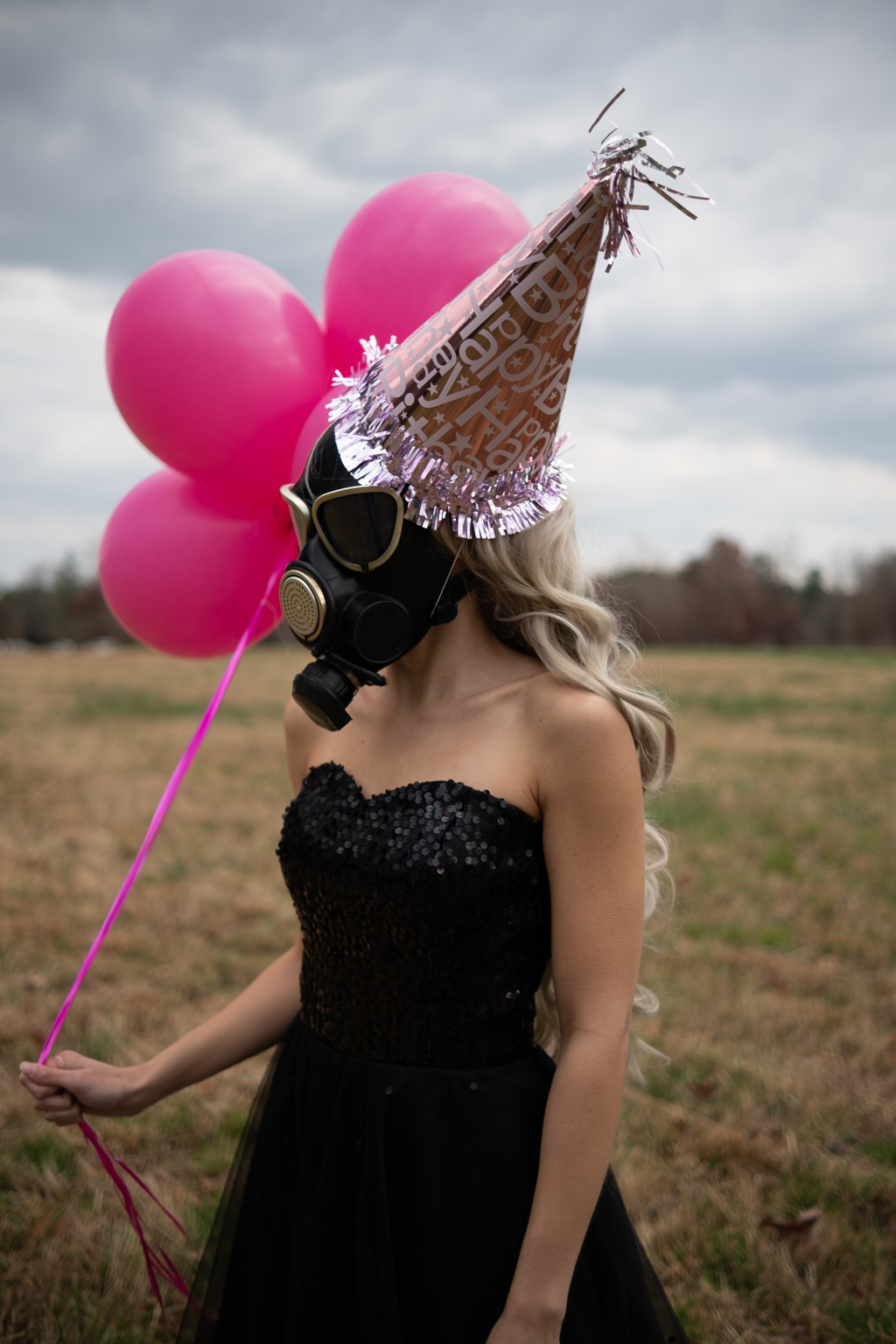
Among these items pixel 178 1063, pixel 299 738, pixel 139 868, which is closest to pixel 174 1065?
pixel 178 1063

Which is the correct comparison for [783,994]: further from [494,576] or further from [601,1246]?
[494,576]

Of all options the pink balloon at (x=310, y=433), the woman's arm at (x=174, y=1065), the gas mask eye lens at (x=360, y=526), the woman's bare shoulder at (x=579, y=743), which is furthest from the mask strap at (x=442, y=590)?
the woman's arm at (x=174, y=1065)

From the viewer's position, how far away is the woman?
1.50 meters

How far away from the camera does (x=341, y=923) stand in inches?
66.2

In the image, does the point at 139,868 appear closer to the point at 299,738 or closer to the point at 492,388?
Answer: the point at 299,738

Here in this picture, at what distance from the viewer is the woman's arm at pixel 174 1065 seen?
6.04 ft

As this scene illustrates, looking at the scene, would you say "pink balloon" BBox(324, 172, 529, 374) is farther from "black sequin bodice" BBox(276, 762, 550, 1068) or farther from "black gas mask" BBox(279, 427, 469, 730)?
"black sequin bodice" BBox(276, 762, 550, 1068)

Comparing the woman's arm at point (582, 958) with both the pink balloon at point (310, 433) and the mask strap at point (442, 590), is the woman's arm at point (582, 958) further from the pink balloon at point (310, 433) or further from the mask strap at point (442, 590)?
the pink balloon at point (310, 433)

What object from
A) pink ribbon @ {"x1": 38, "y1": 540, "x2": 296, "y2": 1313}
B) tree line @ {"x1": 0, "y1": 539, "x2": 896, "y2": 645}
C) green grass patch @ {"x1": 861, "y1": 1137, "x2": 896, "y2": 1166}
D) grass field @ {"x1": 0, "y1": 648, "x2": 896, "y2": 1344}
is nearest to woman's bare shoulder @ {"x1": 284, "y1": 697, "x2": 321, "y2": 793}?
pink ribbon @ {"x1": 38, "y1": 540, "x2": 296, "y2": 1313}

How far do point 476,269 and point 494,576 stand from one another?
61cm

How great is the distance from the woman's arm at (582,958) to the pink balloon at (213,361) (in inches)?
37.0

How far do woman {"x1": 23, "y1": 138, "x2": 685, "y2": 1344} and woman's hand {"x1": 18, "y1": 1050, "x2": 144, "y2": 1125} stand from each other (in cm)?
33

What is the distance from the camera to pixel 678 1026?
4148 millimetres

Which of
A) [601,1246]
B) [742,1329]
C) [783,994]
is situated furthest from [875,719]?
[601,1246]
